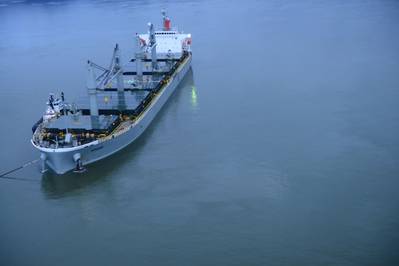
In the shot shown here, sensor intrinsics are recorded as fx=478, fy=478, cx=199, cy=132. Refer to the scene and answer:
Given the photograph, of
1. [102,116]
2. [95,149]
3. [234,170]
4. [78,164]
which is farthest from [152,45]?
[234,170]

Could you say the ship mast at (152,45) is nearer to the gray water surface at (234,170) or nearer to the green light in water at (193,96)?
the gray water surface at (234,170)

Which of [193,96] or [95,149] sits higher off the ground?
[193,96]

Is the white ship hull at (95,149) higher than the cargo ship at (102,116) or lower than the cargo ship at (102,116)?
lower

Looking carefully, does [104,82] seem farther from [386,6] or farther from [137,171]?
[386,6]

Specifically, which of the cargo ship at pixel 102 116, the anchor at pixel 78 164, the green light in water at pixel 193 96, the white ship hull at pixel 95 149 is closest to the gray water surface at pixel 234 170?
the green light in water at pixel 193 96

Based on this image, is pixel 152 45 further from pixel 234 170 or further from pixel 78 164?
pixel 234 170

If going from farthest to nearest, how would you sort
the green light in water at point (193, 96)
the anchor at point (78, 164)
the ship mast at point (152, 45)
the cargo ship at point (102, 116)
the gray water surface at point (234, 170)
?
the ship mast at point (152, 45), the green light in water at point (193, 96), the cargo ship at point (102, 116), the anchor at point (78, 164), the gray water surface at point (234, 170)
